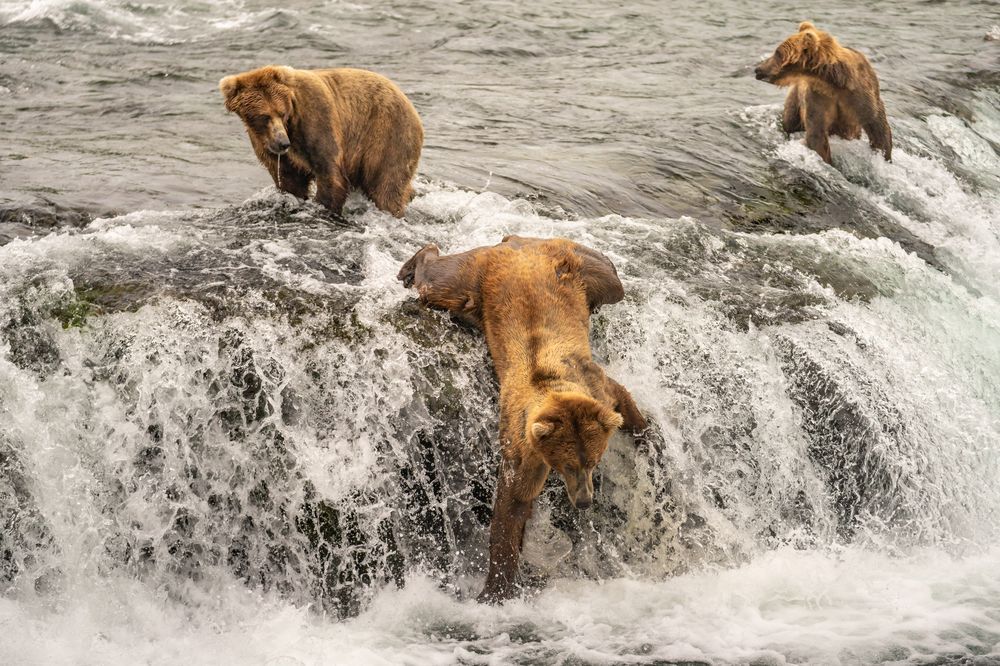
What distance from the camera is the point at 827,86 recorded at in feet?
38.3

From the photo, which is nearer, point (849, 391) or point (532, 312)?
point (532, 312)

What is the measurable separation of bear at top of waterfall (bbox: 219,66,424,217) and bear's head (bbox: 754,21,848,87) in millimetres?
4750

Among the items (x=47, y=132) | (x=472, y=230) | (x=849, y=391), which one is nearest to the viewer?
(x=849, y=391)

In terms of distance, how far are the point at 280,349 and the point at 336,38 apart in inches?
413

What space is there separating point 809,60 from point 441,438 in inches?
276

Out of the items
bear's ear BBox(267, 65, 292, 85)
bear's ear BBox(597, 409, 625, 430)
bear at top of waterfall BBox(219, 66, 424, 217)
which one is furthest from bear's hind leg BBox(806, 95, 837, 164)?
bear's ear BBox(597, 409, 625, 430)

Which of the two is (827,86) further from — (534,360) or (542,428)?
(542,428)

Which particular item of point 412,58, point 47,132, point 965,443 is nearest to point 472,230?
point 965,443

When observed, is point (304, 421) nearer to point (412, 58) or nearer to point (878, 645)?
point (878, 645)

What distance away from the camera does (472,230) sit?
8711 mm

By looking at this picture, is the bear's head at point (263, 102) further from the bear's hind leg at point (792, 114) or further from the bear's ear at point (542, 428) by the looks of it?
the bear's hind leg at point (792, 114)

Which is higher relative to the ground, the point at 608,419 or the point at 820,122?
the point at 820,122

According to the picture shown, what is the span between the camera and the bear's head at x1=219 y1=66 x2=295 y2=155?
7516 mm

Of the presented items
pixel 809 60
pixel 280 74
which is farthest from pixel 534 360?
pixel 809 60
